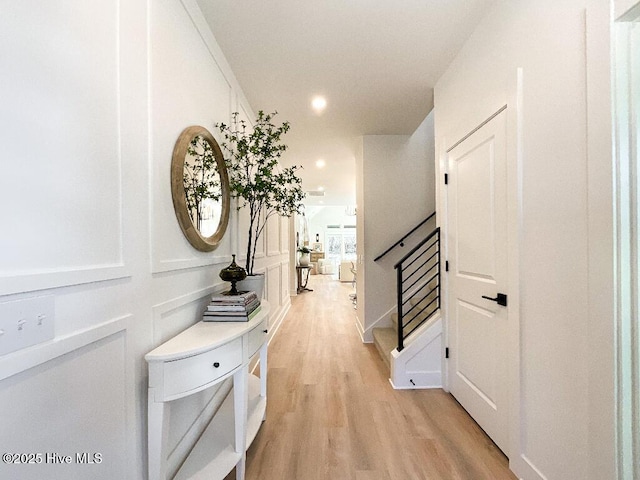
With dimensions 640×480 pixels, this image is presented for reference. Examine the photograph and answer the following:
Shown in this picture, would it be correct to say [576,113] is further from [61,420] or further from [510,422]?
[61,420]

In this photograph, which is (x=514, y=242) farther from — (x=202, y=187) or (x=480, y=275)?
(x=202, y=187)

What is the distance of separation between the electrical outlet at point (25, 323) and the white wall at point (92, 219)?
0.7 inches

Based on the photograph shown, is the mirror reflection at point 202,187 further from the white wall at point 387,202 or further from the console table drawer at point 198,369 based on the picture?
the white wall at point 387,202

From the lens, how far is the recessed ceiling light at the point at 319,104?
284 cm

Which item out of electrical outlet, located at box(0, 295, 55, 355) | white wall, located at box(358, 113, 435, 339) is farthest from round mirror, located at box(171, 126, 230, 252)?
white wall, located at box(358, 113, 435, 339)

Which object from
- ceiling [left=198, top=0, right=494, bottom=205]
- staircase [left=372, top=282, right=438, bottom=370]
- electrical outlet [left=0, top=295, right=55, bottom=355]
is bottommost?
staircase [left=372, top=282, right=438, bottom=370]

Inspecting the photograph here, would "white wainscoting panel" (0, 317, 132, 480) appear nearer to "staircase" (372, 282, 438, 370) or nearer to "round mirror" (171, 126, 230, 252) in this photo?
"round mirror" (171, 126, 230, 252)

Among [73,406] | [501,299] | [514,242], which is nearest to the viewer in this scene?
[73,406]

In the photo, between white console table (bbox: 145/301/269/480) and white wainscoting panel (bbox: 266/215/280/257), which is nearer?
white console table (bbox: 145/301/269/480)

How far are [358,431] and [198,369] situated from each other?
4.16ft

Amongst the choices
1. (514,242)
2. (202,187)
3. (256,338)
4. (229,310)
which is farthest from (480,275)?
(202,187)

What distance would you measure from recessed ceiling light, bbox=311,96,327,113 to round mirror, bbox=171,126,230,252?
133cm

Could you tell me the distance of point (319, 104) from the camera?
294 centimetres

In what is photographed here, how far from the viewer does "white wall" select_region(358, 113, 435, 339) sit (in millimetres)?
3762
